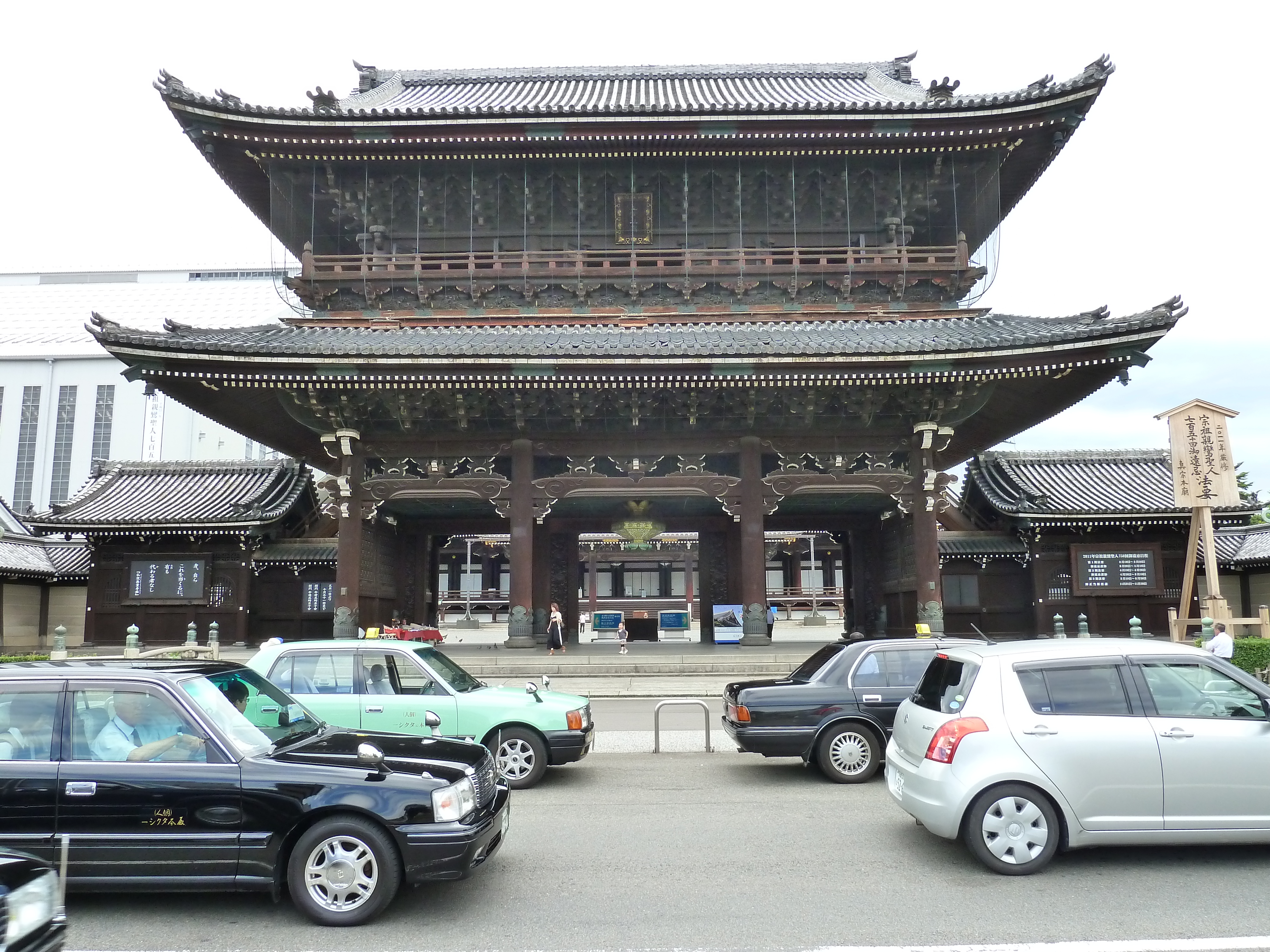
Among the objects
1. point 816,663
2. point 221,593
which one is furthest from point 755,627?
point 221,593

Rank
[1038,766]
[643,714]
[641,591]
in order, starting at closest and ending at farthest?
[1038,766]
[643,714]
[641,591]

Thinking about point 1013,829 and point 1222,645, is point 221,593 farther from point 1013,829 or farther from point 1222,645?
point 1222,645

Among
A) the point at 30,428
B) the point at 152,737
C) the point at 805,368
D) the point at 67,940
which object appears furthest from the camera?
the point at 30,428

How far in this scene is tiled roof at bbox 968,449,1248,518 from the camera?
808 inches

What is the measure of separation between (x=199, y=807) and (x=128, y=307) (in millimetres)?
88479

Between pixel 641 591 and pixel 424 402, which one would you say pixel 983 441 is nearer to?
pixel 424 402

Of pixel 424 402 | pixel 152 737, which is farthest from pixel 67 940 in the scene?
pixel 424 402

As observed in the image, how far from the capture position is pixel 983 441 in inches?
888

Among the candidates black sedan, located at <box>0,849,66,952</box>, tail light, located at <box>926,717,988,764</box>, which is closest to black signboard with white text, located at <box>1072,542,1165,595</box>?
tail light, located at <box>926,717,988,764</box>

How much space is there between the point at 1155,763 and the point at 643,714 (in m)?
9.30

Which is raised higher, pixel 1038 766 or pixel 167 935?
pixel 1038 766

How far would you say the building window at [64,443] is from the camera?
63094mm

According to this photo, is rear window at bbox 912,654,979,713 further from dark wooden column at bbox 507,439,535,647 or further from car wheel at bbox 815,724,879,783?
dark wooden column at bbox 507,439,535,647

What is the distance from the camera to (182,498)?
22.9 m
